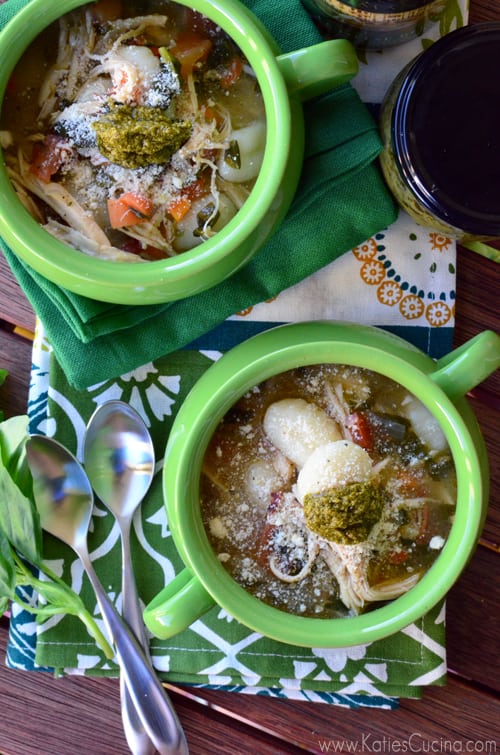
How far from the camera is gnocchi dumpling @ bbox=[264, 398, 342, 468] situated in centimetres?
87

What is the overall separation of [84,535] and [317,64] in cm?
65

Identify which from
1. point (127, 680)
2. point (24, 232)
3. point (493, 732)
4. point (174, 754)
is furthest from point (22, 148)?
point (493, 732)

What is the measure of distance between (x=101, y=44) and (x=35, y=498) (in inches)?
22.3

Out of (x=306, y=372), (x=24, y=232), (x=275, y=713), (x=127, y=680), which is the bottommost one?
(x=275, y=713)

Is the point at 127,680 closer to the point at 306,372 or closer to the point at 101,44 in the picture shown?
the point at 306,372

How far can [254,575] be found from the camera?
2.91 feet

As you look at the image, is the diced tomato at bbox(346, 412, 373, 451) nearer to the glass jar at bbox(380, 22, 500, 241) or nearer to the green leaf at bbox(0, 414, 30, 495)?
the glass jar at bbox(380, 22, 500, 241)

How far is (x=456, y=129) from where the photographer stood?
3.00 ft

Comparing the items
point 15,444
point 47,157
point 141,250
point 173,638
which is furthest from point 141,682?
point 47,157

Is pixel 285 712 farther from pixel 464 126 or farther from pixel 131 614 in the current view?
pixel 464 126

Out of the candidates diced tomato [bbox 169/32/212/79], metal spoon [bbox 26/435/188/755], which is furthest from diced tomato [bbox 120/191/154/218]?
metal spoon [bbox 26/435/188/755]

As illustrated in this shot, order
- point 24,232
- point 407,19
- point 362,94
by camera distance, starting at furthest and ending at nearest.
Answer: point 362,94 → point 407,19 → point 24,232

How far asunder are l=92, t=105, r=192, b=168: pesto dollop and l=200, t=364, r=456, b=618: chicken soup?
0.92 feet

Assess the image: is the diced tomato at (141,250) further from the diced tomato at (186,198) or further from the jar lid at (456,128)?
the jar lid at (456,128)
